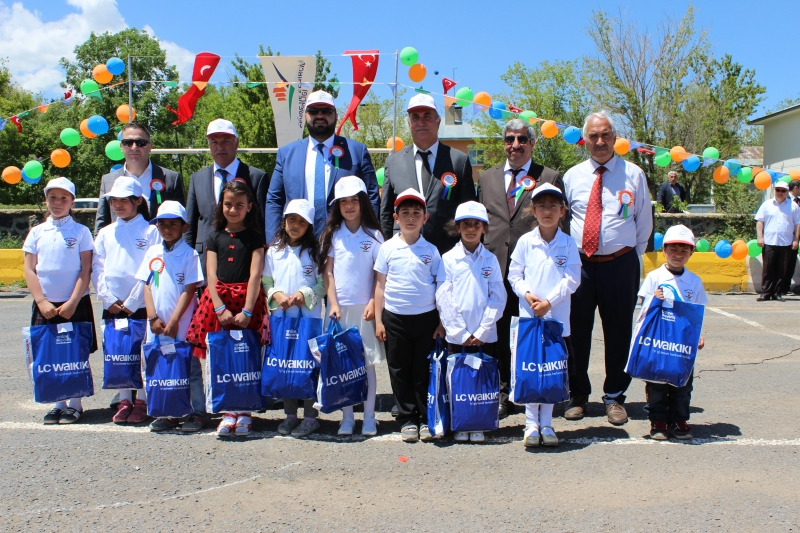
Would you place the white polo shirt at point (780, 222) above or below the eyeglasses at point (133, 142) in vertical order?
below

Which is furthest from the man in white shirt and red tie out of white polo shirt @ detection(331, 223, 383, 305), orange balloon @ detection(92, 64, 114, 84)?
orange balloon @ detection(92, 64, 114, 84)

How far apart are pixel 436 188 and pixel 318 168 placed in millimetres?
911

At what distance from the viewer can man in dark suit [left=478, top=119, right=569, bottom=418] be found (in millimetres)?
4879

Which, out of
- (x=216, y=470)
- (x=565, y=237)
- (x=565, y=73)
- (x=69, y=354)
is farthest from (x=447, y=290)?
(x=565, y=73)

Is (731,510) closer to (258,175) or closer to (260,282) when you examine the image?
(260,282)

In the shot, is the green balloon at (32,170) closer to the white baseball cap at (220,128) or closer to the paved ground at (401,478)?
the paved ground at (401,478)

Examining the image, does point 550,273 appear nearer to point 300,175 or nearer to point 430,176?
point 430,176

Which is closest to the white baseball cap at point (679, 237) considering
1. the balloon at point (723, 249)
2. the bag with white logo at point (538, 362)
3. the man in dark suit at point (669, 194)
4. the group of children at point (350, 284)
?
the group of children at point (350, 284)

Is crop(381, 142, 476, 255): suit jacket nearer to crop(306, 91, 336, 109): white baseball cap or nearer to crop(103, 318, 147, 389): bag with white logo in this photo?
crop(306, 91, 336, 109): white baseball cap

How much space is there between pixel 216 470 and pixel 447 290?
5.90 ft

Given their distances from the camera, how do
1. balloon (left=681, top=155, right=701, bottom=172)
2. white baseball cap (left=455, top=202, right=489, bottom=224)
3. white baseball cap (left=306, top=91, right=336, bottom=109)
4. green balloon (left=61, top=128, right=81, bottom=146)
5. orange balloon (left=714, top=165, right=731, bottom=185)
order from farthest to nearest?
green balloon (left=61, top=128, right=81, bottom=146), orange balloon (left=714, top=165, right=731, bottom=185), balloon (left=681, top=155, right=701, bottom=172), white baseball cap (left=306, top=91, right=336, bottom=109), white baseball cap (left=455, top=202, right=489, bottom=224)

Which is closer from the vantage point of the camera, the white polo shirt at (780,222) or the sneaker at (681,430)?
the sneaker at (681,430)

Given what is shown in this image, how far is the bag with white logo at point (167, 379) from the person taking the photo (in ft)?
14.5

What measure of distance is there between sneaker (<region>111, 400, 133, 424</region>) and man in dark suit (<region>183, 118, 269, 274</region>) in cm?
A: 116
